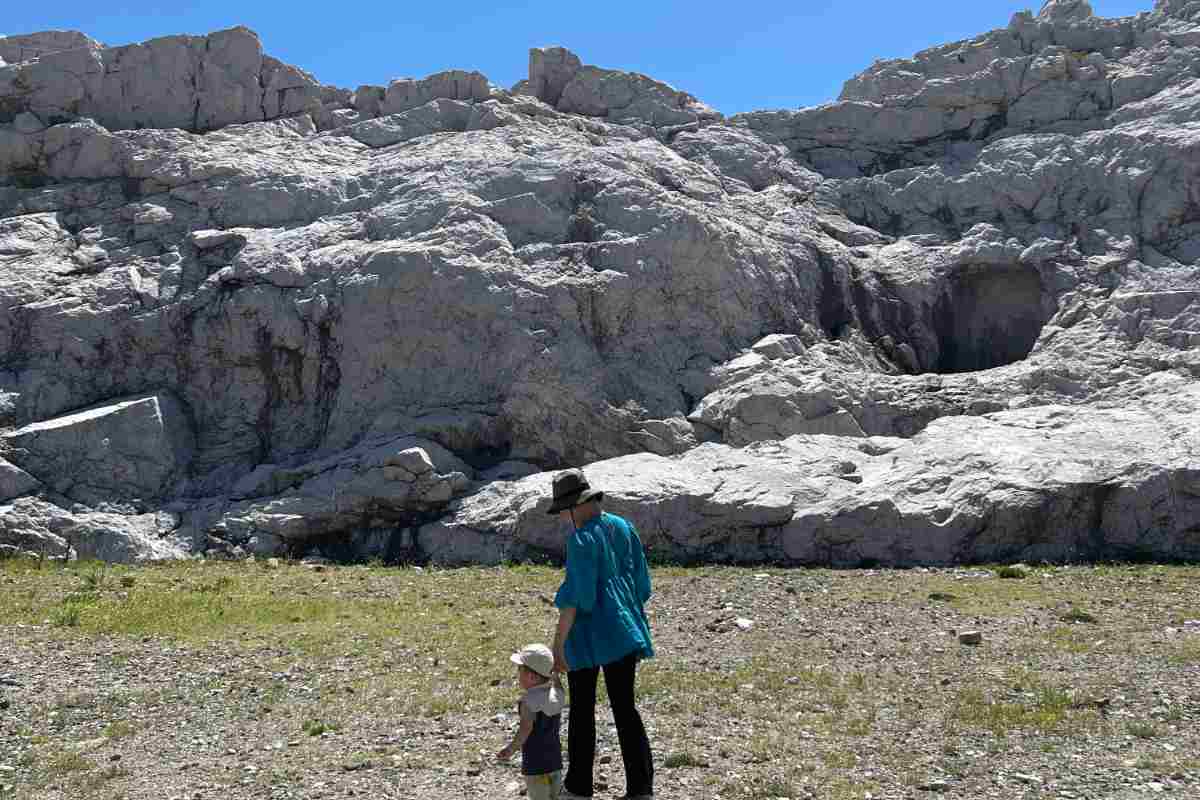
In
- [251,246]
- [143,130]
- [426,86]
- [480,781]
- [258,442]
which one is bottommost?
[480,781]

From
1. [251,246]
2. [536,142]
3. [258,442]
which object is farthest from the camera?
[536,142]

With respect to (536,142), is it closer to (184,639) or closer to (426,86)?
(426,86)

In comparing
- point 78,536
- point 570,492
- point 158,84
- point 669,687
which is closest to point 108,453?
point 78,536

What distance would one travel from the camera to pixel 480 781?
8.73 meters

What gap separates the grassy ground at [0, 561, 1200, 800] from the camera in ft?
Answer: 28.5

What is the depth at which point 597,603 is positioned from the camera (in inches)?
305

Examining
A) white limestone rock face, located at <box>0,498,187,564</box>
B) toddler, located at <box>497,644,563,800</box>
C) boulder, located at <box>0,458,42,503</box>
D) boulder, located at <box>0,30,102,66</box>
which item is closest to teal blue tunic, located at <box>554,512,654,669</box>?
toddler, located at <box>497,644,563,800</box>

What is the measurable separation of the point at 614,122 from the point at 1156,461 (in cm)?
1814

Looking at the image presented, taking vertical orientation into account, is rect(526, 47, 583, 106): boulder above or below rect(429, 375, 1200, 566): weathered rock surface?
above

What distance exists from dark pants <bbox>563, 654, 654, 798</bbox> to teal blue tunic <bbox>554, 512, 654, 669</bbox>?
13 centimetres

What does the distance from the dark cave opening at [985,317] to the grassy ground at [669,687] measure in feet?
31.0

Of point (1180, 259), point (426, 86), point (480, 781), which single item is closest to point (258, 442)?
point (426, 86)

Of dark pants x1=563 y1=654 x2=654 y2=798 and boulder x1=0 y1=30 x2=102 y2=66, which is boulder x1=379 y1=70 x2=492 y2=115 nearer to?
boulder x1=0 y1=30 x2=102 y2=66

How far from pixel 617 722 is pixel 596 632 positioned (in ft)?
2.22
